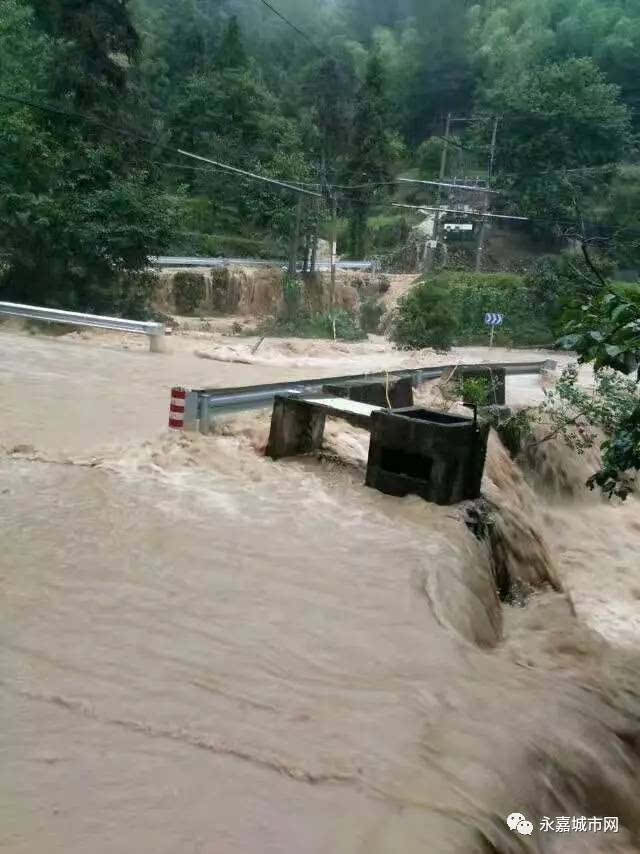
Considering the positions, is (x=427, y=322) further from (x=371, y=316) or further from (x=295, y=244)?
(x=295, y=244)

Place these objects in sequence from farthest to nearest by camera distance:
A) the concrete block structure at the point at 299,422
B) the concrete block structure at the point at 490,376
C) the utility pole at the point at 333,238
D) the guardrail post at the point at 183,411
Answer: the utility pole at the point at 333,238, the concrete block structure at the point at 490,376, the guardrail post at the point at 183,411, the concrete block structure at the point at 299,422

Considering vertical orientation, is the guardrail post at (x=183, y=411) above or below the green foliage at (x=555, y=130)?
below

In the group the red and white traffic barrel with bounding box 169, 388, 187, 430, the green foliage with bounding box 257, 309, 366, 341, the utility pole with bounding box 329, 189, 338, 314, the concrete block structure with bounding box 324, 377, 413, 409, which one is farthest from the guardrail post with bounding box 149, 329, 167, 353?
the utility pole with bounding box 329, 189, 338, 314

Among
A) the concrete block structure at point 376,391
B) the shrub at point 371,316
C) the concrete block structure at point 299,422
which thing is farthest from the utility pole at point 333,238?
the concrete block structure at point 299,422

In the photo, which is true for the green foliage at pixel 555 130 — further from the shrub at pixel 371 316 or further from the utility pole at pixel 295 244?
the utility pole at pixel 295 244

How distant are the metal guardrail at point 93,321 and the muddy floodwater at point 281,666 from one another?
26.7 ft

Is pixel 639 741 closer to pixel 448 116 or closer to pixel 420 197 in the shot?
pixel 420 197

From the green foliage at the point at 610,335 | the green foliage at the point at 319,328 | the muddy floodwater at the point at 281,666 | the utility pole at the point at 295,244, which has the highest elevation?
the utility pole at the point at 295,244

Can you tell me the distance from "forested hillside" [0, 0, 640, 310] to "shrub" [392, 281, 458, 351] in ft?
19.8

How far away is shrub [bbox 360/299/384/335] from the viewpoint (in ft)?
120

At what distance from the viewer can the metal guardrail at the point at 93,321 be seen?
730 inches

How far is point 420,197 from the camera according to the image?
148 ft

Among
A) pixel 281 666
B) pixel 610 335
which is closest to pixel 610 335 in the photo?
pixel 610 335

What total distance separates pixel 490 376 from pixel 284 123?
31.3 m
